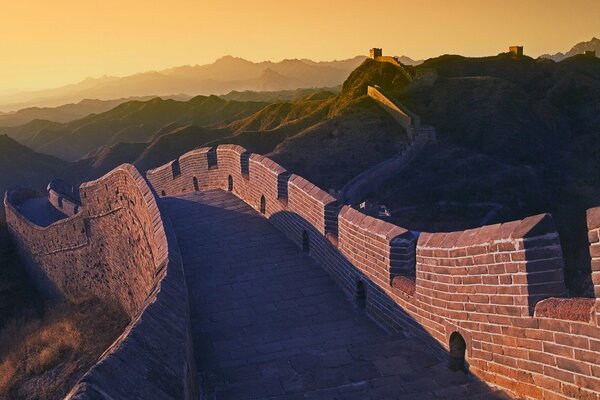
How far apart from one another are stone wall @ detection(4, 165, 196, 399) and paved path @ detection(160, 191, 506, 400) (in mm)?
542

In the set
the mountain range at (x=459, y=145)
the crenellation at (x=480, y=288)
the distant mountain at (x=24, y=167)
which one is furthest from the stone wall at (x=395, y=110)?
the distant mountain at (x=24, y=167)

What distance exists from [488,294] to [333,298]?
2794 millimetres

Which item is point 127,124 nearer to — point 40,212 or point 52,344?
point 40,212

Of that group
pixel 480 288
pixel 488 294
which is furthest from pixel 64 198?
pixel 488 294

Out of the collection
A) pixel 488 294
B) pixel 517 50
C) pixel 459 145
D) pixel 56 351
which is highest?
pixel 517 50

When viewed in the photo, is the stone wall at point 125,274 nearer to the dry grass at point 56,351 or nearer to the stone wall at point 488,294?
the dry grass at point 56,351

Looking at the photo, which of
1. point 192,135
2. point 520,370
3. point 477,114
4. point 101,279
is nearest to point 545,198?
point 477,114

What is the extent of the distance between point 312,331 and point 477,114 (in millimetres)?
40085

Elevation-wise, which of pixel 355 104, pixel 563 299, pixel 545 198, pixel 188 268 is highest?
pixel 355 104

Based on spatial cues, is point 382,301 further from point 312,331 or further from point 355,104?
point 355,104

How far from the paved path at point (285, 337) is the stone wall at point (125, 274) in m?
0.54

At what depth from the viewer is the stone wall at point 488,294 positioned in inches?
133

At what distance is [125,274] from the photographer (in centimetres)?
1142

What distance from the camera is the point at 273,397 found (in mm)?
4457
